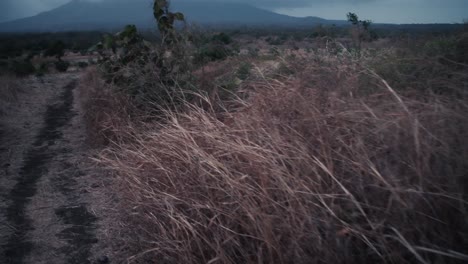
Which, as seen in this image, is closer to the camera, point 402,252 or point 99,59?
point 402,252

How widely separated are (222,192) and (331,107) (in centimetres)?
116

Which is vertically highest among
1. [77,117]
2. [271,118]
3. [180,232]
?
[271,118]

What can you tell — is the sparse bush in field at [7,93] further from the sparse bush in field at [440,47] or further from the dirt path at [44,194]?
the sparse bush in field at [440,47]

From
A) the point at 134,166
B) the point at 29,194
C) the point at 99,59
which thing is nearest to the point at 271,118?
the point at 134,166

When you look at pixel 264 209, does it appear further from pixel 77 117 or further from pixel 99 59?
pixel 77 117

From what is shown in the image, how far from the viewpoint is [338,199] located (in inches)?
114

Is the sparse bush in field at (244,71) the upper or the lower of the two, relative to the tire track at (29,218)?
upper

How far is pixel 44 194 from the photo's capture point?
5059mm

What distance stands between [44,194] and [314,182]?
350 cm

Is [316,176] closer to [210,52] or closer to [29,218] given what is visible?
[29,218]

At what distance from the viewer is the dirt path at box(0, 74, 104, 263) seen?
379cm

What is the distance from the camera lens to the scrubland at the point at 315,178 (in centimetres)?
258

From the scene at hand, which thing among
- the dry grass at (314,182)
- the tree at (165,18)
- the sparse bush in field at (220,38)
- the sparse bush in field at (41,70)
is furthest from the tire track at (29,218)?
the sparse bush in field at (41,70)

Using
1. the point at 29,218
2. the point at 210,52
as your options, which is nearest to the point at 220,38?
the point at 210,52
